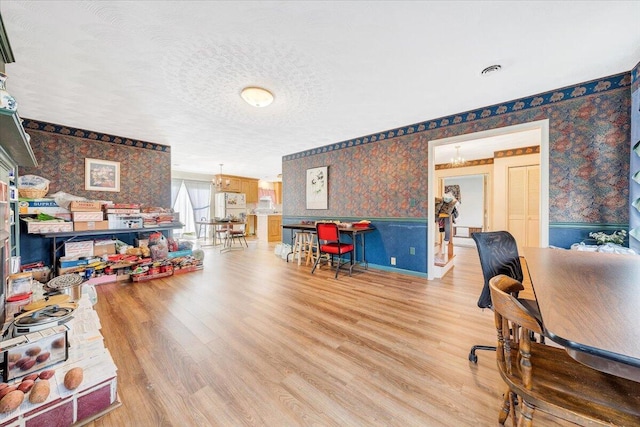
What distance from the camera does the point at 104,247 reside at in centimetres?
357

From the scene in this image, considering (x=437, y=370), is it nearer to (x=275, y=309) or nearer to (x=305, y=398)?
(x=305, y=398)

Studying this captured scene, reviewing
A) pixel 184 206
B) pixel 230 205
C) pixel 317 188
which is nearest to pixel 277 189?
pixel 230 205

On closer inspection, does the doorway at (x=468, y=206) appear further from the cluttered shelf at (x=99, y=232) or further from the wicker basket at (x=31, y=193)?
the wicker basket at (x=31, y=193)

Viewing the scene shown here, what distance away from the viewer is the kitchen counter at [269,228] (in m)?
7.84

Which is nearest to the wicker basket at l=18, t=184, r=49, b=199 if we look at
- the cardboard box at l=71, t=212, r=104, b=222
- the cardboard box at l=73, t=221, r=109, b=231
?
the cardboard box at l=71, t=212, r=104, b=222

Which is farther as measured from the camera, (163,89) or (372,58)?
(163,89)

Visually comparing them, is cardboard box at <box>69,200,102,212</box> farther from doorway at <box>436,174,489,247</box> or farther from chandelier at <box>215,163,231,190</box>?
doorway at <box>436,174,489,247</box>

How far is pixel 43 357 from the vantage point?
133 cm

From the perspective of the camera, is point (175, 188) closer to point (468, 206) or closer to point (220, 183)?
point (220, 183)

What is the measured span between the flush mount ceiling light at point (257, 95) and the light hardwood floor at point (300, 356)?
2.34 metres

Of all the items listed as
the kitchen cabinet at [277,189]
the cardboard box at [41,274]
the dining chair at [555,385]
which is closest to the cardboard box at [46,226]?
the cardboard box at [41,274]

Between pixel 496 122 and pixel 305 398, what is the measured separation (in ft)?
12.2

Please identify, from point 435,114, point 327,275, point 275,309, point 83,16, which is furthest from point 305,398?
point 435,114

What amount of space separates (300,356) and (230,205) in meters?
7.48
